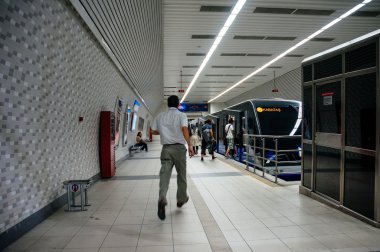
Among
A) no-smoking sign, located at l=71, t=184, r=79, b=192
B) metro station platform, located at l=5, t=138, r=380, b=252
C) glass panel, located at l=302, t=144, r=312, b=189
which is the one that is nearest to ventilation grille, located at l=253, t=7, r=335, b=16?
glass panel, located at l=302, t=144, r=312, b=189

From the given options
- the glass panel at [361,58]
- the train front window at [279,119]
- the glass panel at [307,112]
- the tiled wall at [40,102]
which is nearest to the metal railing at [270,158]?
the train front window at [279,119]

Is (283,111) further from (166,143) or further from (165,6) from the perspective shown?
(166,143)

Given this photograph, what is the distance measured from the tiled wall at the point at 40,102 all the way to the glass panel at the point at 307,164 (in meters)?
4.21

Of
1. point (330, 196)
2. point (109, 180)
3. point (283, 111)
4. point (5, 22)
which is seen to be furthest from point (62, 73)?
point (283, 111)

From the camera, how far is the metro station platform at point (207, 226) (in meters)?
3.26

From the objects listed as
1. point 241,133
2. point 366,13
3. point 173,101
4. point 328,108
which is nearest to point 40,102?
point 173,101

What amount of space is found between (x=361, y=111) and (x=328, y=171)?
3.96 feet

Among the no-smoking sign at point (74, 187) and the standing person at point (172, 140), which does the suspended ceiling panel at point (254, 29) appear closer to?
the standing person at point (172, 140)

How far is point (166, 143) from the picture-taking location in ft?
14.5

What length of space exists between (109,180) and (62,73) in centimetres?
335

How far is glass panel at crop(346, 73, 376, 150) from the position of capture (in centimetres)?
378

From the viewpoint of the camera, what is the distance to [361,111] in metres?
3.98

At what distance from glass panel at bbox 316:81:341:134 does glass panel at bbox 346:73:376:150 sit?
0.24 meters

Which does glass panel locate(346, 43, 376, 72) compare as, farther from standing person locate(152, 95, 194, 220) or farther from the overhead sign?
the overhead sign
